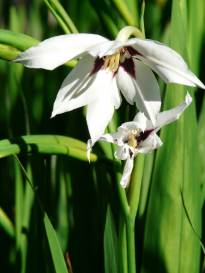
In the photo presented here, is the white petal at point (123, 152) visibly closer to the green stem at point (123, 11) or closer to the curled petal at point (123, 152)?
the curled petal at point (123, 152)

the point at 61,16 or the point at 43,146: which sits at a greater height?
the point at 61,16

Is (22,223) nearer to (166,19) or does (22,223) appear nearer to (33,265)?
(33,265)

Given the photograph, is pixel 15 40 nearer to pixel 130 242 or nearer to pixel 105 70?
pixel 105 70

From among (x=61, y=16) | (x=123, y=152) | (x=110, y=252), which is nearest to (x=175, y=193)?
(x=110, y=252)

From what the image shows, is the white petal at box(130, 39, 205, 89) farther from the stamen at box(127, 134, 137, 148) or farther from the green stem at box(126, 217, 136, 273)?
the green stem at box(126, 217, 136, 273)

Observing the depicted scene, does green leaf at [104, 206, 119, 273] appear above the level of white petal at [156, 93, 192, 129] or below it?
below

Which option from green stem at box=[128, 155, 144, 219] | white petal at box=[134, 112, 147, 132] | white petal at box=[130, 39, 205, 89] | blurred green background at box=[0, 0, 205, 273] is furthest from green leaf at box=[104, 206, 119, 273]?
white petal at box=[130, 39, 205, 89]
